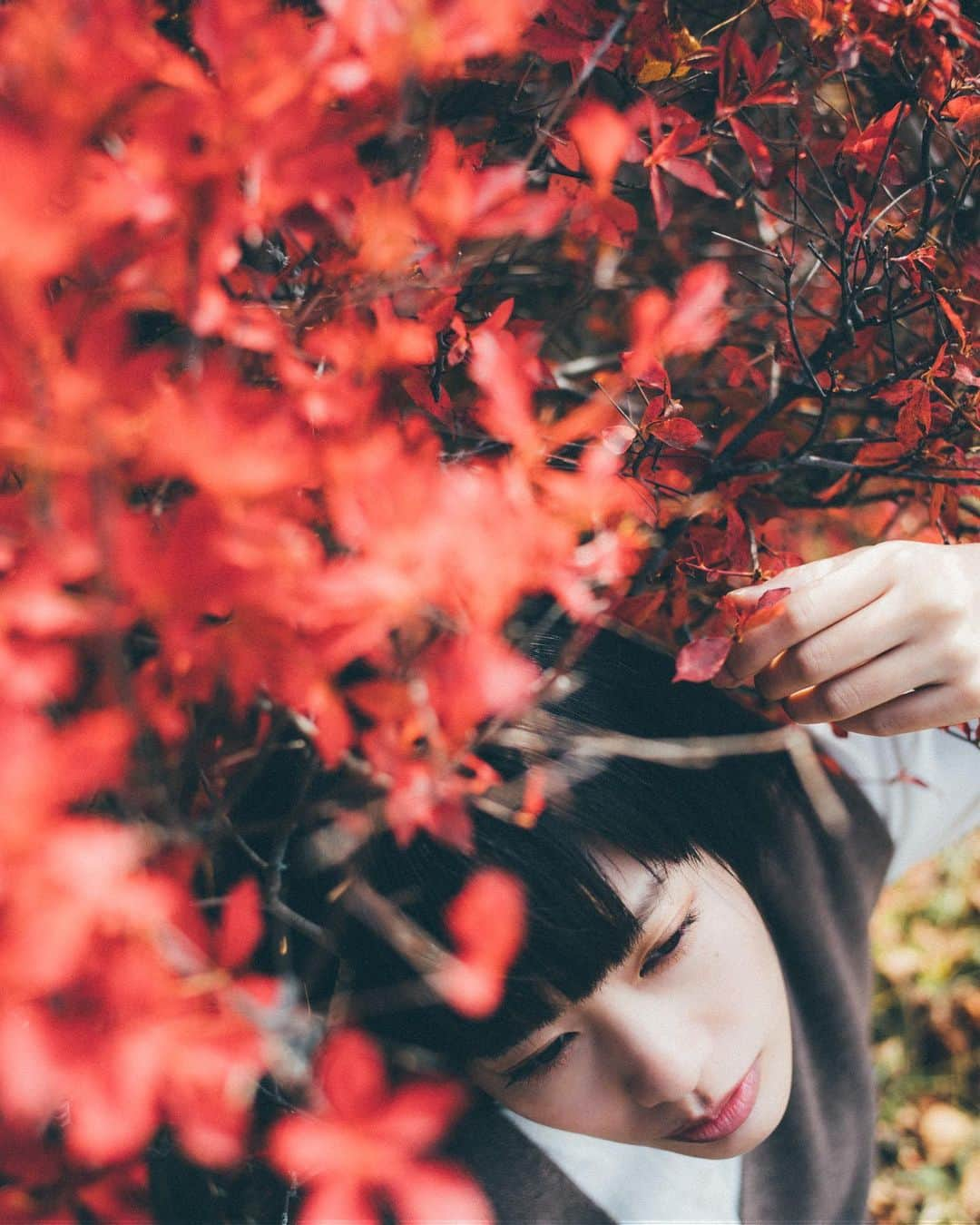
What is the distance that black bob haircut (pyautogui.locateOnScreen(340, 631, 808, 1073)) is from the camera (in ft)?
2.81

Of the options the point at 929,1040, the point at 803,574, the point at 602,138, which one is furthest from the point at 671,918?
the point at 929,1040

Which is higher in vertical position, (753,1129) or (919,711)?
(919,711)

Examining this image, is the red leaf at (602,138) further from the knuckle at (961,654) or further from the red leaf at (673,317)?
the knuckle at (961,654)


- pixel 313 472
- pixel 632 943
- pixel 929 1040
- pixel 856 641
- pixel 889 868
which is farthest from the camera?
pixel 929 1040

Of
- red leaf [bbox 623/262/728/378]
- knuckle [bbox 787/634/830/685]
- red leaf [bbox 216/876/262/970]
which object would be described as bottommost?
red leaf [bbox 216/876/262/970]

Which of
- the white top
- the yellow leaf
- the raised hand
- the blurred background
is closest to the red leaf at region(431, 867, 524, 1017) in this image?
the raised hand

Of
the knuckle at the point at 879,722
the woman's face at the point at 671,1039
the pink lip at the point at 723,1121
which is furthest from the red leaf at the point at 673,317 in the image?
the pink lip at the point at 723,1121

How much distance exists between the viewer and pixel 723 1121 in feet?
3.32

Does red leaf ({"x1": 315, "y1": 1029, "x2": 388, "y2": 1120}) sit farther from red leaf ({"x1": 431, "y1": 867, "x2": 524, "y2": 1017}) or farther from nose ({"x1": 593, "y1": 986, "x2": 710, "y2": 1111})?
nose ({"x1": 593, "y1": 986, "x2": 710, "y2": 1111})

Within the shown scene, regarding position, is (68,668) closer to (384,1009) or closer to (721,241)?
(384,1009)

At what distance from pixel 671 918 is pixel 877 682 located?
0.36m

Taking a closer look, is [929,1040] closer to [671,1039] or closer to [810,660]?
[671,1039]

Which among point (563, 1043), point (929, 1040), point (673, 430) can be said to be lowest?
point (929, 1040)

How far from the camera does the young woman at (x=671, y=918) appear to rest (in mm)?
793
